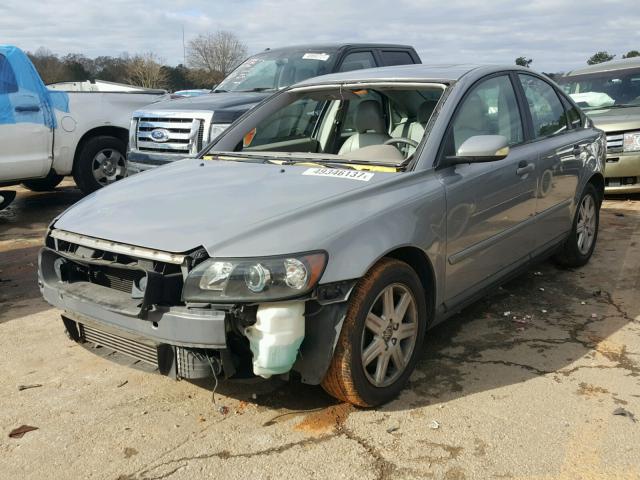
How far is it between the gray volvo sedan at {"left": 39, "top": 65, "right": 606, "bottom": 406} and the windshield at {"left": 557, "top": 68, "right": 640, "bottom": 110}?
18.4 feet

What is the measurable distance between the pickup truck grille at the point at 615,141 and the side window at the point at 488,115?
4.73 m

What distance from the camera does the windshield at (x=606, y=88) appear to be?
30.7 feet

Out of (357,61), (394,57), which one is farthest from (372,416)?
(394,57)

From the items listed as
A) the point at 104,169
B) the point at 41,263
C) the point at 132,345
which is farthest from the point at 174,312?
the point at 104,169

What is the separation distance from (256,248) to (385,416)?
1092mm

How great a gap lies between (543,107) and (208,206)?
2984mm

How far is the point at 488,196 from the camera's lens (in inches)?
152

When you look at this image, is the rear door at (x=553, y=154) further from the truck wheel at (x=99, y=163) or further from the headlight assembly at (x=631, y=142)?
the truck wheel at (x=99, y=163)

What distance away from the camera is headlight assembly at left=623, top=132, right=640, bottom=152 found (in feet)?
27.3

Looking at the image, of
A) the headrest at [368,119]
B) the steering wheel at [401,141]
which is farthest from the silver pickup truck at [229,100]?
the steering wheel at [401,141]

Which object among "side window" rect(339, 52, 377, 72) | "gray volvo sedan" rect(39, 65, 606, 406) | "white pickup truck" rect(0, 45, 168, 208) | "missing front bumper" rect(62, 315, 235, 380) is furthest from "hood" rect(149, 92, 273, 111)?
"missing front bumper" rect(62, 315, 235, 380)

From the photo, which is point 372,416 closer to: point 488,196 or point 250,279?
point 250,279

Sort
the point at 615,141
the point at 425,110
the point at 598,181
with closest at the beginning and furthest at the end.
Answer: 1. the point at 425,110
2. the point at 598,181
3. the point at 615,141

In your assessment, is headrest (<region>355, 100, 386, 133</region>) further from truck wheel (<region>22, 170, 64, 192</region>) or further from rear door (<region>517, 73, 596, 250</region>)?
truck wheel (<region>22, 170, 64, 192</region>)
